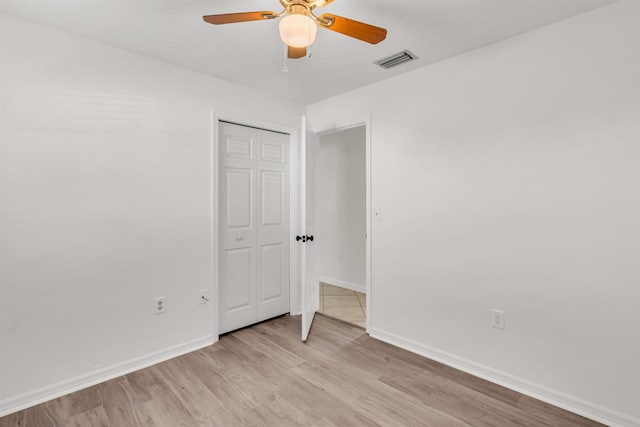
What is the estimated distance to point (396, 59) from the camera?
2.38 m

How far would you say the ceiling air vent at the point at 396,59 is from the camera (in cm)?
230

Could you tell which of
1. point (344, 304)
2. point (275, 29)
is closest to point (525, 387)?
point (344, 304)

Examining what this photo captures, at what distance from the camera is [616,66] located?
172 centimetres

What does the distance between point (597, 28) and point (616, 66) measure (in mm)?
259

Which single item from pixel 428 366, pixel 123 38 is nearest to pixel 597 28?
pixel 428 366

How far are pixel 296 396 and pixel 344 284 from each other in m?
2.60

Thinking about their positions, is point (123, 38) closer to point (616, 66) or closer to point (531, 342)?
point (616, 66)

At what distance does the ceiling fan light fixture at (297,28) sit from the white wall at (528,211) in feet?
4.94

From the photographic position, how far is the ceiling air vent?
230cm

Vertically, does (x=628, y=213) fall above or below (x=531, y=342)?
above

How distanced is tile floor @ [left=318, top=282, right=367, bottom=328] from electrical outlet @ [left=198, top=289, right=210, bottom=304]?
1.38 metres

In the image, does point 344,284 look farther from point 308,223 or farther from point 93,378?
point 93,378

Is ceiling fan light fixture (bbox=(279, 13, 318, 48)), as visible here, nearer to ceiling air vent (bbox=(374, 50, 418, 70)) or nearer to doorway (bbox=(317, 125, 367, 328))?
ceiling air vent (bbox=(374, 50, 418, 70))

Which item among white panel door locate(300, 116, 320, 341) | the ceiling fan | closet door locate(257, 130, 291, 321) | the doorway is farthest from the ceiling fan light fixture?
the doorway
